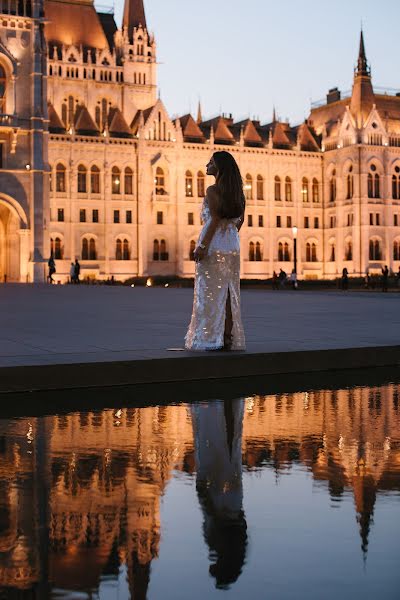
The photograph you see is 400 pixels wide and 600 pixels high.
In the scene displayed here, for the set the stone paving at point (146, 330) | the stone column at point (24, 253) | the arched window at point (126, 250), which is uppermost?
the arched window at point (126, 250)

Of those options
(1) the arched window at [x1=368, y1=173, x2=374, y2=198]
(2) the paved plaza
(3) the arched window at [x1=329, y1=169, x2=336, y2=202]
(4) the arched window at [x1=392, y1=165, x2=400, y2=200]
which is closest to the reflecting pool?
(2) the paved plaza

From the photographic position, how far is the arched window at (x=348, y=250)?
249 ft

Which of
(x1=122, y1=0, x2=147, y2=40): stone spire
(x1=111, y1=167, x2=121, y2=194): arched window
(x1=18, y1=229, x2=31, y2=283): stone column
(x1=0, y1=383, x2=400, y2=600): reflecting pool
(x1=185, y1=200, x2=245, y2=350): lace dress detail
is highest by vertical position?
(x1=122, y1=0, x2=147, y2=40): stone spire

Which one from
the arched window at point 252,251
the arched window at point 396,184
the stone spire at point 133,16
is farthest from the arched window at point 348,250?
the stone spire at point 133,16

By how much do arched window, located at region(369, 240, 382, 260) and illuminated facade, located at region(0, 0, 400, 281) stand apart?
0.11m

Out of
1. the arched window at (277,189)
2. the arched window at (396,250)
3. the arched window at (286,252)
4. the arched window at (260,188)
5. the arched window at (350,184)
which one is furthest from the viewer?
the arched window at (286,252)

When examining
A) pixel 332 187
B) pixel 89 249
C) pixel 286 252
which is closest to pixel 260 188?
pixel 286 252

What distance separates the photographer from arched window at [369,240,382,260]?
249 ft

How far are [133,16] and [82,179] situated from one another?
640 inches

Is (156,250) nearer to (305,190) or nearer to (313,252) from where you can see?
(313,252)

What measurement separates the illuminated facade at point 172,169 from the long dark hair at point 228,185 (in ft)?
186

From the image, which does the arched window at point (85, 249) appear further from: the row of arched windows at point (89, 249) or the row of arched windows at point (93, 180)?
the row of arched windows at point (93, 180)

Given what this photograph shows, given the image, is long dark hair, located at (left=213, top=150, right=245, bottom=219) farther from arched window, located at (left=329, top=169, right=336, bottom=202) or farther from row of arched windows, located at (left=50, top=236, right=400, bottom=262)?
arched window, located at (left=329, top=169, right=336, bottom=202)

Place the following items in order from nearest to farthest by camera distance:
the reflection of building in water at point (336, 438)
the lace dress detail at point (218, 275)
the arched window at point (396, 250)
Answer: the reflection of building in water at point (336, 438)
the lace dress detail at point (218, 275)
the arched window at point (396, 250)
